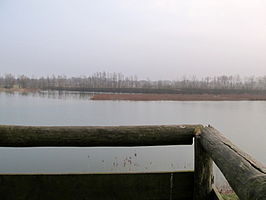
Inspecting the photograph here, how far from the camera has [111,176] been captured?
1.75 meters

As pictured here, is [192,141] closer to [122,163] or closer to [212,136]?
[212,136]

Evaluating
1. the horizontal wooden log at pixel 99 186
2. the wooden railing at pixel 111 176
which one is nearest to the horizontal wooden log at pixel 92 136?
the wooden railing at pixel 111 176

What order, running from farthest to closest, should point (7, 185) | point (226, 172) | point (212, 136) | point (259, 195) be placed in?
point (7, 185) < point (212, 136) < point (226, 172) < point (259, 195)

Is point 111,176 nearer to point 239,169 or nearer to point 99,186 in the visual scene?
point 99,186

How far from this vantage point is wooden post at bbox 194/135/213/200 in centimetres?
172

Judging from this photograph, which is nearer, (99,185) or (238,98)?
(99,185)

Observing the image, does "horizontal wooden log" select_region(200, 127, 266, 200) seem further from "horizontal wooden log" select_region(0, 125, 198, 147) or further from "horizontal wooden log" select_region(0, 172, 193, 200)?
"horizontal wooden log" select_region(0, 172, 193, 200)

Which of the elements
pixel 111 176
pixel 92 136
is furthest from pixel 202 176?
pixel 92 136

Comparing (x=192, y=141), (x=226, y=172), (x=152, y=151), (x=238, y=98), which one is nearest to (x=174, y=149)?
(x=152, y=151)

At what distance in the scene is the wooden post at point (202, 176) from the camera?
1.72 m

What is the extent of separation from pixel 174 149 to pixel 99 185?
765 centimetres

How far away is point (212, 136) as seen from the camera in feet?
5.18

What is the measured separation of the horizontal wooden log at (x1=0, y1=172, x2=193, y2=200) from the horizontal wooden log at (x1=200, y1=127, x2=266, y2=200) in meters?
0.43

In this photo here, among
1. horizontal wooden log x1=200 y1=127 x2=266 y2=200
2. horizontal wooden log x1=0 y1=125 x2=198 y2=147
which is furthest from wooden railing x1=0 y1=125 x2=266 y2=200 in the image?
horizontal wooden log x1=200 y1=127 x2=266 y2=200
